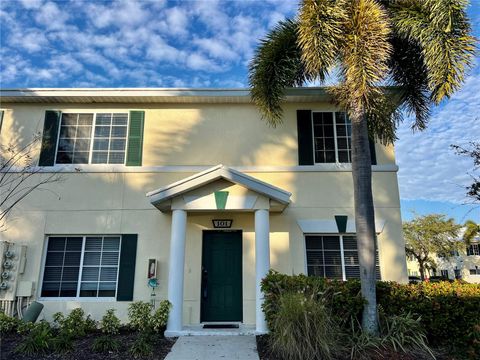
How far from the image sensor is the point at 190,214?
9812mm

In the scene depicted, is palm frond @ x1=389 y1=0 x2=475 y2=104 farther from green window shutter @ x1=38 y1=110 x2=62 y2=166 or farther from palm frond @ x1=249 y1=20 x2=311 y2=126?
green window shutter @ x1=38 y1=110 x2=62 y2=166

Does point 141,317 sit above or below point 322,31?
below

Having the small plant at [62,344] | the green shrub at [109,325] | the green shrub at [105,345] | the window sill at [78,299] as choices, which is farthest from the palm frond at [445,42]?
the window sill at [78,299]

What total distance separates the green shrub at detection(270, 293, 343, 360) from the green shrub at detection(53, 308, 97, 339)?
4.40 metres

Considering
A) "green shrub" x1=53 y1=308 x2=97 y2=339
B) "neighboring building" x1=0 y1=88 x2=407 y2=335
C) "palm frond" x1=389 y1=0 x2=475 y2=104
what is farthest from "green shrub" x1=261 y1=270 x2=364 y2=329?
"palm frond" x1=389 y1=0 x2=475 y2=104

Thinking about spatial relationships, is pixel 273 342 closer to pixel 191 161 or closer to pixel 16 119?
pixel 191 161

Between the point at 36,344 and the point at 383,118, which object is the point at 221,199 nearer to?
the point at 383,118

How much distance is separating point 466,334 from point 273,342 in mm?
3769

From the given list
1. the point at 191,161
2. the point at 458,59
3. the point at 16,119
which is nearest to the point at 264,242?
the point at 191,161

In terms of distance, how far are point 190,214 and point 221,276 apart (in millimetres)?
1851

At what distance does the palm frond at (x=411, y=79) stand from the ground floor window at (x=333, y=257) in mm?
3552

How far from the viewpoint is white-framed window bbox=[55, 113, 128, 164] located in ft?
34.4

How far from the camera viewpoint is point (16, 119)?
1077 centimetres

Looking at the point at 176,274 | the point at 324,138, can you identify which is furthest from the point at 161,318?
the point at 324,138
